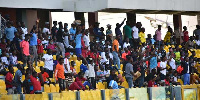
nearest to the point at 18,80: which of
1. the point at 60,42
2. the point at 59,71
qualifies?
the point at 59,71

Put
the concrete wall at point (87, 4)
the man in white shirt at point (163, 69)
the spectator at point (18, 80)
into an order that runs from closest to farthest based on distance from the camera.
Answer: the spectator at point (18, 80) → the man in white shirt at point (163, 69) → the concrete wall at point (87, 4)

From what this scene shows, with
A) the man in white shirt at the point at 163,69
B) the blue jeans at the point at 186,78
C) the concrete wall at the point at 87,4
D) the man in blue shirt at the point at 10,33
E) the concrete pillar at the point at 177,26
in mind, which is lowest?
the blue jeans at the point at 186,78

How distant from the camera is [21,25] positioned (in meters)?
21.6

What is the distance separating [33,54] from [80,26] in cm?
332

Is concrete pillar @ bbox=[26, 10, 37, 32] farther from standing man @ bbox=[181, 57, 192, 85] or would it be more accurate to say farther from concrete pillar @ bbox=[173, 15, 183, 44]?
concrete pillar @ bbox=[173, 15, 183, 44]

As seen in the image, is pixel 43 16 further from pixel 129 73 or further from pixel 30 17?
pixel 129 73

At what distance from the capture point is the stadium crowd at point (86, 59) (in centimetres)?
1883

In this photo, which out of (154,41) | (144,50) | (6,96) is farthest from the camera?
(154,41)

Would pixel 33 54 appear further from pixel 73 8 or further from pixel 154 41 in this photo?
pixel 154 41

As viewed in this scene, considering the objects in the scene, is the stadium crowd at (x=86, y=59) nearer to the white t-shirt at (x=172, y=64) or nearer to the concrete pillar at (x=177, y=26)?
the white t-shirt at (x=172, y=64)

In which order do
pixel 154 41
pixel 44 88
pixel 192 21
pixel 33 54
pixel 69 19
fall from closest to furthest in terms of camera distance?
pixel 44 88
pixel 33 54
pixel 154 41
pixel 69 19
pixel 192 21

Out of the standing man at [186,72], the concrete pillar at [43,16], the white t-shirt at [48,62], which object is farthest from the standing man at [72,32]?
the standing man at [186,72]

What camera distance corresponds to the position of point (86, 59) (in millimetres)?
21906

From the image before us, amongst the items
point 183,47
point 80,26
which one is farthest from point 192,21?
point 80,26
